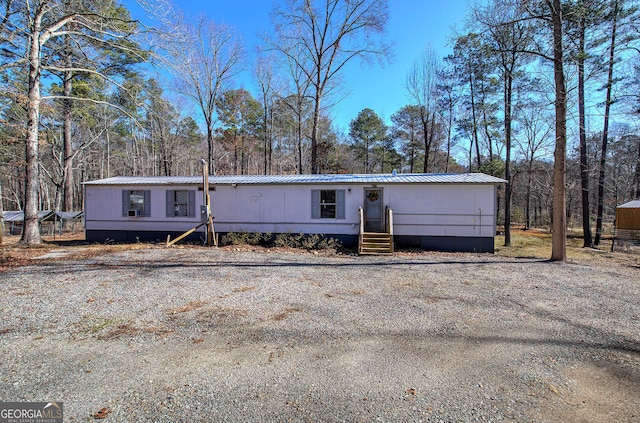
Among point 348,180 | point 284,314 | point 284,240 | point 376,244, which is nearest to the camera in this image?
point 284,314

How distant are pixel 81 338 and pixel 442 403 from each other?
12.0 feet

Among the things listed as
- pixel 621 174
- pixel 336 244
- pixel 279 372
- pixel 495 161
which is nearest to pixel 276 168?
pixel 495 161

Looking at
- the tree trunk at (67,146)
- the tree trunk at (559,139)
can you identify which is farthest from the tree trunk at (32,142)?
the tree trunk at (559,139)

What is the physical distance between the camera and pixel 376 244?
980cm

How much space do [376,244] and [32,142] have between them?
1131cm

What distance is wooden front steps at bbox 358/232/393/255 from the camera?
31.0 ft

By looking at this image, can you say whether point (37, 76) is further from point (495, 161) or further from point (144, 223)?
point (495, 161)

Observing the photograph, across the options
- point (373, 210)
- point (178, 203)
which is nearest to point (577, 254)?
point (373, 210)

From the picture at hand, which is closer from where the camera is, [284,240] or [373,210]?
[284,240]

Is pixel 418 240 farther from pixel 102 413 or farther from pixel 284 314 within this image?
pixel 102 413

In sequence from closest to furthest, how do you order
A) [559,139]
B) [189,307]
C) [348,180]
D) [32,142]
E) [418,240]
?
[189,307] → [559,139] → [32,142] → [418,240] → [348,180]

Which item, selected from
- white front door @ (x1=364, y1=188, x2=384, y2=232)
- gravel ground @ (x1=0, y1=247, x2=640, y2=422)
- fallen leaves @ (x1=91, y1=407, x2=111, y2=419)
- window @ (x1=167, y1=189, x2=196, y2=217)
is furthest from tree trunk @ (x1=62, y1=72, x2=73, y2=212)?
fallen leaves @ (x1=91, y1=407, x2=111, y2=419)

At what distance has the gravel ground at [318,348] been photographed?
2203mm

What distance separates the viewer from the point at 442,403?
2229 mm
